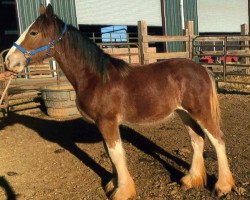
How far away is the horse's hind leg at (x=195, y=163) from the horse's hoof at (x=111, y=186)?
86cm

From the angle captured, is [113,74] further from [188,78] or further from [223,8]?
[223,8]

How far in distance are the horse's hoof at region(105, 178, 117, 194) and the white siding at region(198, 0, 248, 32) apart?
64.5 feet

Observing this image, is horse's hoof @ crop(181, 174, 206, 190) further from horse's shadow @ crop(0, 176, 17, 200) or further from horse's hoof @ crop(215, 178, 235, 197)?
horse's shadow @ crop(0, 176, 17, 200)

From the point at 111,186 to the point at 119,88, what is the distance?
1.28 meters

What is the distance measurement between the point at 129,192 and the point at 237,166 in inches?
64.4

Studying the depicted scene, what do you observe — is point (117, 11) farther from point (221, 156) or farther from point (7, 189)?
point (221, 156)

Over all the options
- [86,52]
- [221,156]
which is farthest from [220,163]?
[86,52]

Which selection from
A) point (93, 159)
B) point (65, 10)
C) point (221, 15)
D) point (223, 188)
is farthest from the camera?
point (221, 15)

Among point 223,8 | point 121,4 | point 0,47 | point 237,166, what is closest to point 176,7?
point 121,4

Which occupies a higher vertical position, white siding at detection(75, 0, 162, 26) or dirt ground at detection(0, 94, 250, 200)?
white siding at detection(75, 0, 162, 26)

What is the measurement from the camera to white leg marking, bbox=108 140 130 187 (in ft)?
13.0

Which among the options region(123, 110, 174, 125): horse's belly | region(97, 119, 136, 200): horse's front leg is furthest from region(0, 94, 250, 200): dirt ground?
region(123, 110, 174, 125): horse's belly

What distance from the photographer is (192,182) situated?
4160mm

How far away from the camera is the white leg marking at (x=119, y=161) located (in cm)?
398
